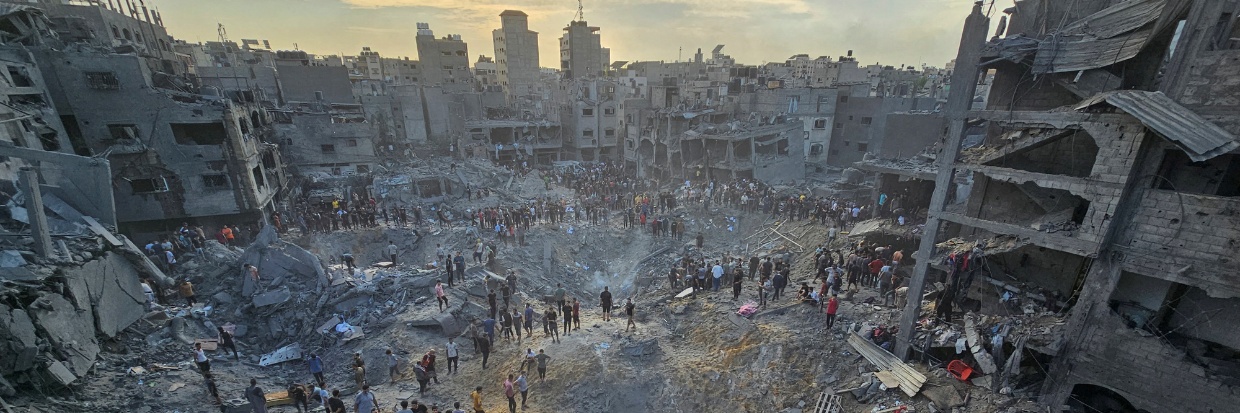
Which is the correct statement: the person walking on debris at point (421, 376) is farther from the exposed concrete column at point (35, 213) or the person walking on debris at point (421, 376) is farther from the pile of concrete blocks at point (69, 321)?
the exposed concrete column at point (35, 213)

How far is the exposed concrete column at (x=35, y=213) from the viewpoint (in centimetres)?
1173

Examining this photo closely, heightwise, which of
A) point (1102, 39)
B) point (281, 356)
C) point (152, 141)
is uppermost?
point (1102, 39)

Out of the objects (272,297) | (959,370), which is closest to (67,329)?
(272,297)

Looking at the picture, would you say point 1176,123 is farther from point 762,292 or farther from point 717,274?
point 717,274

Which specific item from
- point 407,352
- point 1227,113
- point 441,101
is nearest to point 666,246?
point 407,352

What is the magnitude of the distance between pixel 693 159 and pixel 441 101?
84.0 feet

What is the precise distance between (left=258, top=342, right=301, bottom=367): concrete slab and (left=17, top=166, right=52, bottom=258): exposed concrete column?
5667 mm

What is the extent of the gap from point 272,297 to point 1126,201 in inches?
894

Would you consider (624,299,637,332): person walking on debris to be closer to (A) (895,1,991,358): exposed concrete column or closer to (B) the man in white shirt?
(B) the man in white shirt

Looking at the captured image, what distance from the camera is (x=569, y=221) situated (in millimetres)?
27141

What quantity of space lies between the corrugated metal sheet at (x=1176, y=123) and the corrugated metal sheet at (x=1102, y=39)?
1347mm

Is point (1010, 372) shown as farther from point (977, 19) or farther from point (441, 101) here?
point (441, 101)

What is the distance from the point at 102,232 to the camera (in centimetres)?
1389

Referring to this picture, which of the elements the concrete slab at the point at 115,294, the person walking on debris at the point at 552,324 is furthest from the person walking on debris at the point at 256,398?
the person walking on debris at the point at 552,324
